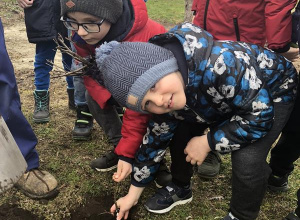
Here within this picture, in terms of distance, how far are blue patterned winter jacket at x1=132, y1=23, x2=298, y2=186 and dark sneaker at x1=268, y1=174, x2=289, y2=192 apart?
2.14 feet

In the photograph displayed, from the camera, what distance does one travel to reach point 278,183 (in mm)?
2266

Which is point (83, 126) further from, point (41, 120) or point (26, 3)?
point (26, 3)

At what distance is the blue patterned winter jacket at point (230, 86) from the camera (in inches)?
61.2

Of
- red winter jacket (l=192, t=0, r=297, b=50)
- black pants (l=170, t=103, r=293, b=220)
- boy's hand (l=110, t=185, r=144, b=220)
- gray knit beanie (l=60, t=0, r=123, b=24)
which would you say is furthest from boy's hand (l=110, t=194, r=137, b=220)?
red winter jacket (l=192, t=0, r=297, b=50)

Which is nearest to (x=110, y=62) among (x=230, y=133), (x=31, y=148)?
(x=230, y=133)

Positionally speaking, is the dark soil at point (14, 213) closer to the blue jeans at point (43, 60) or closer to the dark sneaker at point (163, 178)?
the dark sneaker at point (163, 178)

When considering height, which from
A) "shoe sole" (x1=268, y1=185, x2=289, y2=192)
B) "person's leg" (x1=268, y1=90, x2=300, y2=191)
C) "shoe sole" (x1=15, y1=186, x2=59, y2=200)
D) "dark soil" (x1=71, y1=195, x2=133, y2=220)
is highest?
"person's leg" (x1=268, y1=90, x2=300, y2=191)

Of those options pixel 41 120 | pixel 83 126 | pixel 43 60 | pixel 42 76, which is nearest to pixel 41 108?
pixel 41 120

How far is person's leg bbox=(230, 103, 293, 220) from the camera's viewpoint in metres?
1.72

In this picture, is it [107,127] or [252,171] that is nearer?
[252,171]

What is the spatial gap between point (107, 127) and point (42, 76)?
1.07 meters

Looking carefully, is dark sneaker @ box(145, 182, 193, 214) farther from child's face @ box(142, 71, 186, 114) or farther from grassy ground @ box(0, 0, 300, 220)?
child's face @ box(142, 71, 186, 114)

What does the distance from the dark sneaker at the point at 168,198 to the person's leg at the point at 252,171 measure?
16.2 inches

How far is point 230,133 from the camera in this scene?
1.67 meters
